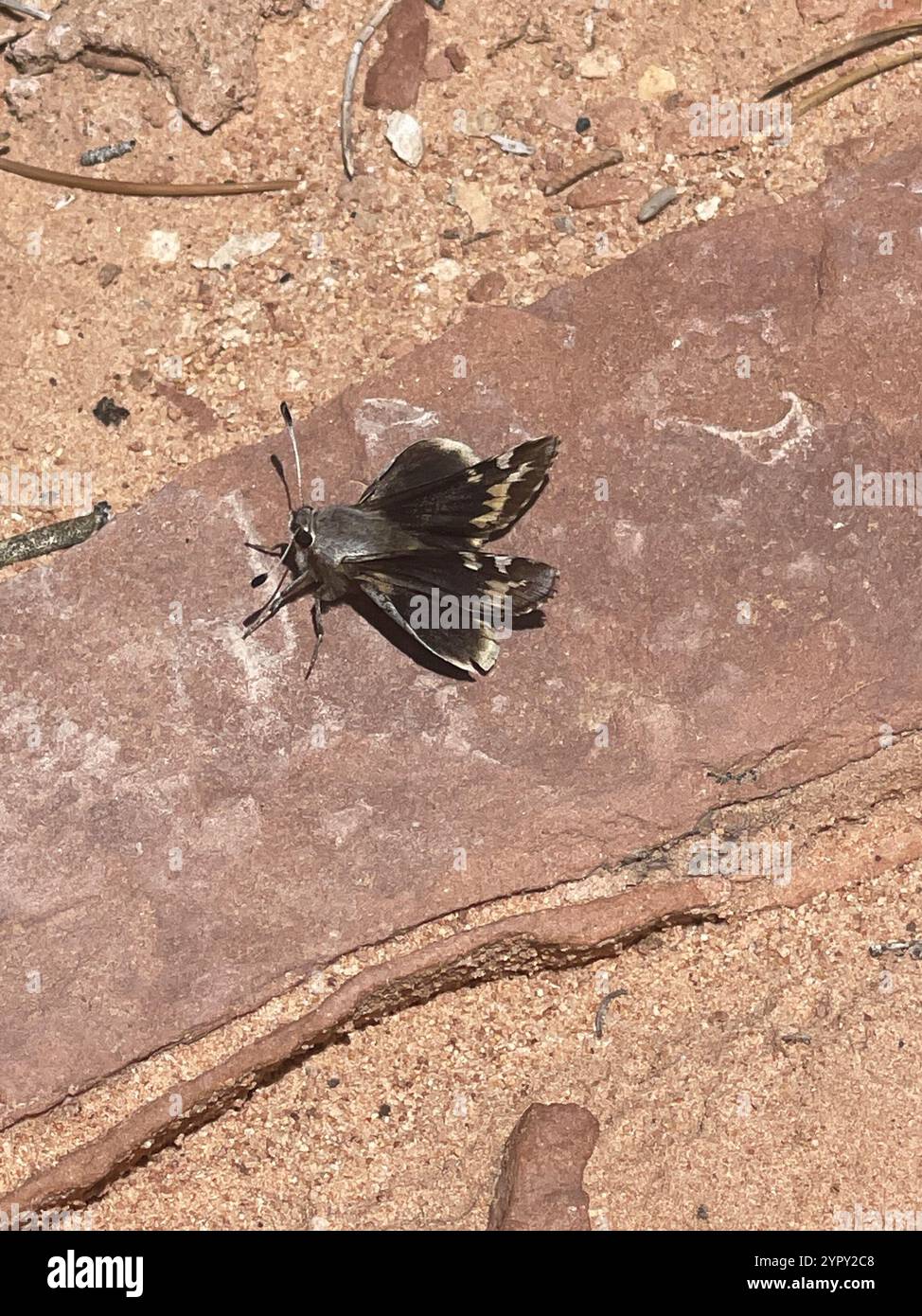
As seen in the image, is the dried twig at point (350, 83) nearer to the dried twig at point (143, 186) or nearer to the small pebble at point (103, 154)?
the dried twig at point (143, 186)

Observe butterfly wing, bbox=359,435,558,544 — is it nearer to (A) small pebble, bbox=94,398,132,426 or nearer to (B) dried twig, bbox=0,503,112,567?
(B) dried twig, bbox=0,503,112,567

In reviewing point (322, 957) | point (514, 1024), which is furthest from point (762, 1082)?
point (322, 957)

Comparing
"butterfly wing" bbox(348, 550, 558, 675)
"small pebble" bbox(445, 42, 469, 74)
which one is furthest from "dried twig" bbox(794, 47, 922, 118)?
"butterfly wing" bbox(348, 550, 558, 675)

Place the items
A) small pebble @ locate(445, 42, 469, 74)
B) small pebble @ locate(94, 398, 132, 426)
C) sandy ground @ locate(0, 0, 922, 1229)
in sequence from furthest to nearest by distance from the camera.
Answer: small pebble @ locate(445, 42, 469, 74) < small pebble @ locate(94, 398, 132, 426) < sandy ground @ locate(0, 0, 922, 1229)

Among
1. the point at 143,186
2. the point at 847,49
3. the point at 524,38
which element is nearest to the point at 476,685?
the point at 143,186

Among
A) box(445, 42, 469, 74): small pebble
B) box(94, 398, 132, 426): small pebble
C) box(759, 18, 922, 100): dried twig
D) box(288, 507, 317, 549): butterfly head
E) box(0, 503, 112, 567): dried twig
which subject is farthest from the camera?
box(445, 42, 469, 74): small pebble

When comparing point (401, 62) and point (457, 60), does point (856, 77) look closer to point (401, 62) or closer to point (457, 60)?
point (457, 60)

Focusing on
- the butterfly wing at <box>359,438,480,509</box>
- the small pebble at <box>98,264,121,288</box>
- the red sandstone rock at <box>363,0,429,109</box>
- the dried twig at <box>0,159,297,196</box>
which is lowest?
the butterfly wing at <box>359,438,480,509</box>
